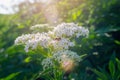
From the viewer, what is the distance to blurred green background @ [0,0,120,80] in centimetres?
417

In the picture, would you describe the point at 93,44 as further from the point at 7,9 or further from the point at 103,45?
the point at 7,9

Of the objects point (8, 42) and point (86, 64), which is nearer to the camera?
point (86, 64)

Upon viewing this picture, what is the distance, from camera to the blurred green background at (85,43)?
417 cm

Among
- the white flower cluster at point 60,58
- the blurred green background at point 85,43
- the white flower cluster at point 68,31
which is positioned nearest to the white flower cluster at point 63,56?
the white flower cluster at point 60,58

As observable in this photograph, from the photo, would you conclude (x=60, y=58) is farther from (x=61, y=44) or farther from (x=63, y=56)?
(x=61, y=44)

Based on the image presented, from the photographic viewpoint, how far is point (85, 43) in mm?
4754

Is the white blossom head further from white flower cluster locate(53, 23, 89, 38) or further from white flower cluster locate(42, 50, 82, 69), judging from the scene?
white flower cluster locate(53, 23, 89, 38)

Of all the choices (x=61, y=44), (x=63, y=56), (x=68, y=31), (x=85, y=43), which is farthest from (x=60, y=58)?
(x=85, y=43)

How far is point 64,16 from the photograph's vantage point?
295 inches

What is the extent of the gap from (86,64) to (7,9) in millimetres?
6562

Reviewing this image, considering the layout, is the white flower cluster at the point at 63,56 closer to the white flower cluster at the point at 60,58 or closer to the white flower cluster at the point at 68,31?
the white flower cluster at the point at 60,58

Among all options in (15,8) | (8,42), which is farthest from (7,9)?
(8,42)

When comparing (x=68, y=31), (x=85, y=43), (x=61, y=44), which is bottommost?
(x=85, y=43)

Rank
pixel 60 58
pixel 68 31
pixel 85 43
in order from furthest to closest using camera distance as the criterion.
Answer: pixel 85 43
pixel 68 31
pixel 60 58
